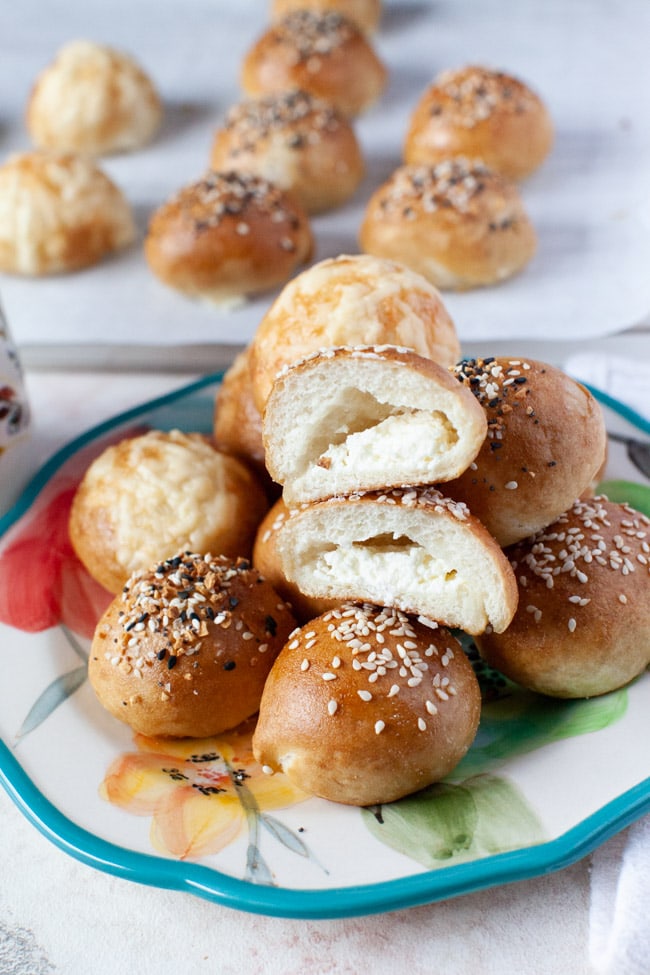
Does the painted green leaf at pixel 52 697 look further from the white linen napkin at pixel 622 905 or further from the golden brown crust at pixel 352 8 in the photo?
the golden brown crust at pixel 352 8

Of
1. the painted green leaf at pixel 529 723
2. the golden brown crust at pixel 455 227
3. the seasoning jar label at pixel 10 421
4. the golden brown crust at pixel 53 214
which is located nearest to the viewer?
the painted green leaf at pixel 529 723

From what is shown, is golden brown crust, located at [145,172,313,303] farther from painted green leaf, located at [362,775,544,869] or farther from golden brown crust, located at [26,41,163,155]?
painted green leaf, located at [362,775,544,869]

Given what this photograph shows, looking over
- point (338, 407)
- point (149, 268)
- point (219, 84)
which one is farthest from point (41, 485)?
point (219, 84)

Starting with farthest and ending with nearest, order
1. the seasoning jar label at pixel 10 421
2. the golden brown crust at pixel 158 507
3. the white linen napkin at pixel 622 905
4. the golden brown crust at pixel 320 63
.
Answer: the golden brown crust at pixel 320 63
the seasoning jar label at pixel 10 421
the golden brown crust at pixel 158 507
the white linen napkin at pixel 622 905

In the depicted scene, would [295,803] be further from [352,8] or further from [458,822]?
[352,8]

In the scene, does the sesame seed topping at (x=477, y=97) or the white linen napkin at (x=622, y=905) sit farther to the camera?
the sesame seed topping at (x=477, y=97)

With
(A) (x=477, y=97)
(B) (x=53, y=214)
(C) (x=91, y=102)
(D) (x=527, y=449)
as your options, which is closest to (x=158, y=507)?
(D) (x=527, y=449)

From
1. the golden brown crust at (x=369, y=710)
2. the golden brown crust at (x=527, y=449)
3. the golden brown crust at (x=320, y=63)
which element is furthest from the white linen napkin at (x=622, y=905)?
the golden brown crust at (x=320, y=63)

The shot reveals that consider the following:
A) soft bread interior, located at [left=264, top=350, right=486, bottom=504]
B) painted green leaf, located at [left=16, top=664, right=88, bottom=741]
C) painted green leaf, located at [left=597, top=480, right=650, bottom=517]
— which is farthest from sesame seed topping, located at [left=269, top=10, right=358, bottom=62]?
painted green leaf, located at [left=16, top=664, right=88, bottom=741]
